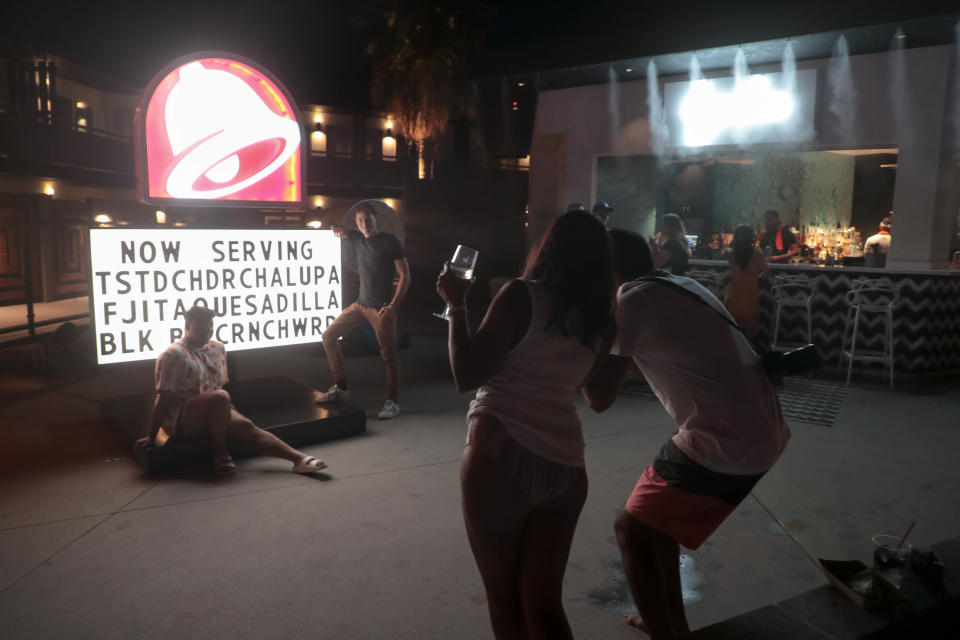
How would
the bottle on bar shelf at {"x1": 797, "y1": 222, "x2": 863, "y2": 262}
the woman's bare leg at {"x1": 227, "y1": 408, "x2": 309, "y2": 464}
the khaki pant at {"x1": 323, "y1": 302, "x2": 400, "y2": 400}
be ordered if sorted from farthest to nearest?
the bottle on bar shelf at {"x1": 797, "y1": 222, "x2": 863, "y2": 262}, the khaki pant at {"x1": 323, "y1": 302, "x2": 400, "y2": 400}, the woman's bare leg at {"x1": 227, "y1": 408, "x2": 309, "y2": 464}

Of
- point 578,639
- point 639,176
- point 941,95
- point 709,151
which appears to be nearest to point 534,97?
point 639,176

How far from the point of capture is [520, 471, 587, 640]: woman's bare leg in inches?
83.4

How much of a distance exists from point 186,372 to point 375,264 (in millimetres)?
2182

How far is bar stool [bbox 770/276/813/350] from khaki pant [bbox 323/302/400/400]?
5410 millimetres

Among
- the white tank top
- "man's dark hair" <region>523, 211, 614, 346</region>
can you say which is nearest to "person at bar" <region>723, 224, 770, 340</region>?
"man's dark hair" <region>523, 211, 614, 346</region>

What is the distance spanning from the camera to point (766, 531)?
4.21 meters

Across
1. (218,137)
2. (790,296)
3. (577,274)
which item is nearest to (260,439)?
(218,137)

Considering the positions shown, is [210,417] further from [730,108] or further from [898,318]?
[730,108]

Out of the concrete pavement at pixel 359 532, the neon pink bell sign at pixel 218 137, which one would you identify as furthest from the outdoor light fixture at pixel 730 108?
the neon pink bell sign at pixel 218 137

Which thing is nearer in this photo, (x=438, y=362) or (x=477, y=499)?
(x=477, y=499)

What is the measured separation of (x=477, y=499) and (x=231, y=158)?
4.54m

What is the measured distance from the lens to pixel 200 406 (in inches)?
197

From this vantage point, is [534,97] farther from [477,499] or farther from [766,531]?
[477,499]

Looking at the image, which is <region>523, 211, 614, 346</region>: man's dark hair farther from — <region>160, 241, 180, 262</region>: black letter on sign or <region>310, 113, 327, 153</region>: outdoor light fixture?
<region>310, 113, 327, 153</region>: outdoor light fixture
